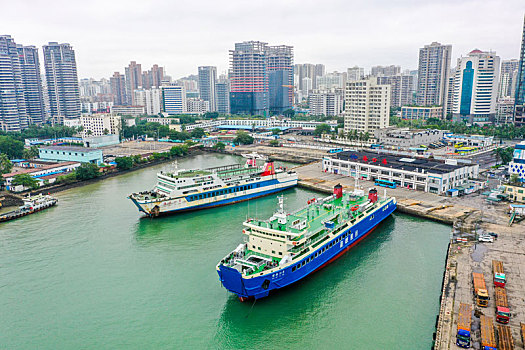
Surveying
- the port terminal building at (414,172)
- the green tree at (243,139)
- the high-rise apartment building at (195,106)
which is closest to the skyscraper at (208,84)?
the high-rise apartment building at (195,106)

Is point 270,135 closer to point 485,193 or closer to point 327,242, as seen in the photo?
point 485,193

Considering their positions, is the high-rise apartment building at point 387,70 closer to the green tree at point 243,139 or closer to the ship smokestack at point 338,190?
the green tree at point 243,139

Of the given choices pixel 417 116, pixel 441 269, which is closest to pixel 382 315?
pixel 441 269

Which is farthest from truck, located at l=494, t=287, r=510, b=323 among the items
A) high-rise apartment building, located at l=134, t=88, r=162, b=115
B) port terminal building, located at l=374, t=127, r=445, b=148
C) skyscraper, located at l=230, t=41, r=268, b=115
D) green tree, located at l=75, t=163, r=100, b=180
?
high-rise apartment building, located at l=134, t=88, r=162, b=115

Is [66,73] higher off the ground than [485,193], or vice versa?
[66,73]

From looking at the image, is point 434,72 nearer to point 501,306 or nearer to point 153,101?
point 153,101

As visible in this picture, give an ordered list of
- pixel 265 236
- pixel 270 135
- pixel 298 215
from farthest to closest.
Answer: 1. pixel 270 135
2. pixel 298 215
3. pixel 265 236
